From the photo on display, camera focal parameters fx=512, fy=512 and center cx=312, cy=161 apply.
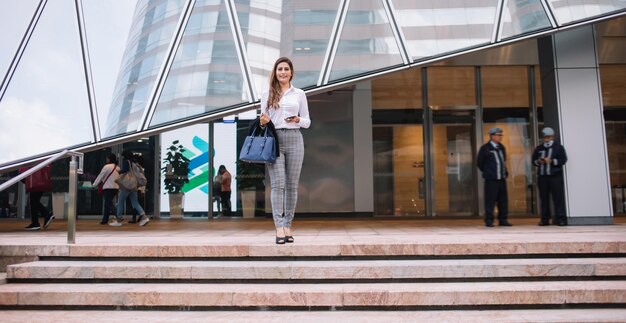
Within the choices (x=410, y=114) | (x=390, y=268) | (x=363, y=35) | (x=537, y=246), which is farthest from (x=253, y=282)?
(x=410, y=114)

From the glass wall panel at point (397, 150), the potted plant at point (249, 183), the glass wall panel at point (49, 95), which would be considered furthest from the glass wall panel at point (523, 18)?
the potted plant at point (249, 183)

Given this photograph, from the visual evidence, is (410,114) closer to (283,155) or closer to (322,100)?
(322,100)

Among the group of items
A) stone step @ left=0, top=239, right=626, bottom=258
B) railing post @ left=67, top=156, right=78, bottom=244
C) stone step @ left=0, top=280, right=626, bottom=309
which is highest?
railing post @ left=67, top=156, right=78, bottom=244

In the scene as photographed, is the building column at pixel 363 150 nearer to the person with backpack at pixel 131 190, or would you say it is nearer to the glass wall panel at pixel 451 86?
the glass wall panel at pixel 451 86

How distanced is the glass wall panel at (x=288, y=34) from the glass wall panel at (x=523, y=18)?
8.36 feet

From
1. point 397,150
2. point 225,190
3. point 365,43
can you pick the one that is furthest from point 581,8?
point 225,190

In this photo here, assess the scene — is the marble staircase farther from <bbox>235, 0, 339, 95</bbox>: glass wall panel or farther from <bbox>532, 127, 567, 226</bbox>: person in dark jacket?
<bbox>532, 127, 567, 226</bbox>: person in dark jacket

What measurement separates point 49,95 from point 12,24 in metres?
1.31

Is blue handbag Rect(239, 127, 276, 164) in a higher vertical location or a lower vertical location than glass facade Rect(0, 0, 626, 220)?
lower

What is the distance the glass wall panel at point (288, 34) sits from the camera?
745 cm

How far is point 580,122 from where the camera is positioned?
818 centimetres

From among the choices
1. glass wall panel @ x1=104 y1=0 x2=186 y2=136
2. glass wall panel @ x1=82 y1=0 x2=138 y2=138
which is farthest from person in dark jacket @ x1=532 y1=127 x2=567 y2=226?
glass wall panel @ x1=82 y1=0 x2=138 y2=138

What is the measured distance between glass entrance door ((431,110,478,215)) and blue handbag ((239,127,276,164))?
922 cm

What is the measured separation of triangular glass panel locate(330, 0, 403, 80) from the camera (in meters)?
7.46
